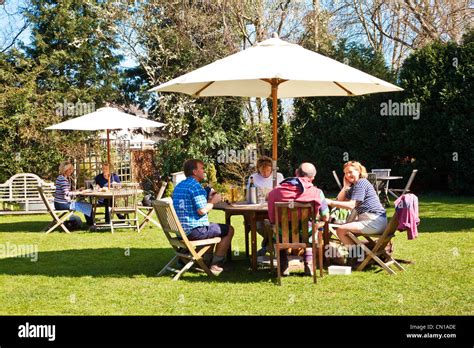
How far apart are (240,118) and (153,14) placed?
442 centimetres

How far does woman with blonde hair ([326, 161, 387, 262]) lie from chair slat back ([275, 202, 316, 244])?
741mm

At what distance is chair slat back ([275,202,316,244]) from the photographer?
7.20m

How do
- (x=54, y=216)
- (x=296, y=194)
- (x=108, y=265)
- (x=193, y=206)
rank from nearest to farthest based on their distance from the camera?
1. (x=296, y=194)
2. (x=193, y=206)
3. (x=108, y=265)
4. (x=54, y=216)

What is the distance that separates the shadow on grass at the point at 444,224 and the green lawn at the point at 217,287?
0.90m

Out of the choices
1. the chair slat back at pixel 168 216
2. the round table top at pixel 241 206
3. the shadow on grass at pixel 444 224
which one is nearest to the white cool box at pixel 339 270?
the round table top at pixel 241 206

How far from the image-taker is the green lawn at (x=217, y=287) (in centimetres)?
617

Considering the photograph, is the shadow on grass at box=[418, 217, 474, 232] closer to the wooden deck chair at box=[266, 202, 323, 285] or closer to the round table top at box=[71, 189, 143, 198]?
the wooden deck chair at box=[266, 202, 323, 285]

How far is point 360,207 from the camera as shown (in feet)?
26.3

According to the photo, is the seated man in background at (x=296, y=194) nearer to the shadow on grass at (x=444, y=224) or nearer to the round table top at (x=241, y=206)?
the round table top at (x=241, y=206)

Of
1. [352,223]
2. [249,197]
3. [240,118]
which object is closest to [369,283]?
[352,223]

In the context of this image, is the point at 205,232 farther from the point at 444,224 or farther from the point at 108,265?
the point at 444,224

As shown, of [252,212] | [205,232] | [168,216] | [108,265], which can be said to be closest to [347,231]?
[252,212]

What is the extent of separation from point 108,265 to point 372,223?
11.6 feet
